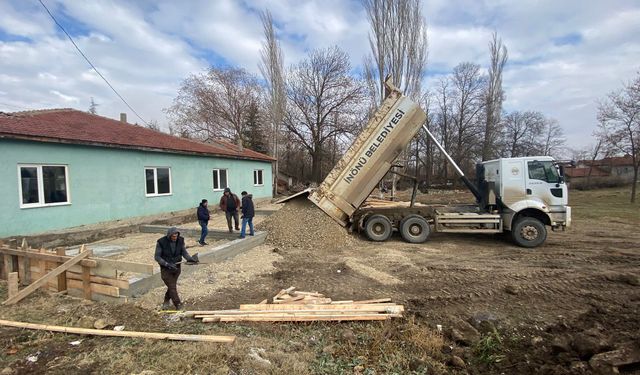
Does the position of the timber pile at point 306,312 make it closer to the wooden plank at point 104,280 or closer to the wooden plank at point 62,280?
the wooden plank at point 104,280

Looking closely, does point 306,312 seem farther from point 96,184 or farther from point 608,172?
point 608,172

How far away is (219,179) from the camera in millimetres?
17812

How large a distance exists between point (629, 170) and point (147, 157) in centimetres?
5891

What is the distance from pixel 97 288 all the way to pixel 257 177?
16.4 metres

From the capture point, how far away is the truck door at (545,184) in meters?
9.52

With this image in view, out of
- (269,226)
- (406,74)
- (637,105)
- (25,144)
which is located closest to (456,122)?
(406,74)

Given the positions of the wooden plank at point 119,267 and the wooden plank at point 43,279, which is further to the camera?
the wooden plank at point 43,279

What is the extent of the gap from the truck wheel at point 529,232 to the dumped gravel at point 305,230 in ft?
16.5

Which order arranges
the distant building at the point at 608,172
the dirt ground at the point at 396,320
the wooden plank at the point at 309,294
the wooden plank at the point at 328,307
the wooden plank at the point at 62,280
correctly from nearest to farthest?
the dirt ground at the point at 396,320 → the wooden plank at the point at 328,307 → the wooden plank at the point at 309,294 → the wooden plank at the point at 62,280 → the distant building at the point at 608,172

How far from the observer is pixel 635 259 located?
818 cm

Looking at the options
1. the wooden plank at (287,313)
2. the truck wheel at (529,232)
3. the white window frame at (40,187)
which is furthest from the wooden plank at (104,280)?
the truck wheel at (529,232)

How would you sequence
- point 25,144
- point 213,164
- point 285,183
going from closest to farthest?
point 25,144 → point 213,164 → point 285,183

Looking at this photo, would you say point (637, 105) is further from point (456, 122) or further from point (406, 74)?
point (456, 122)

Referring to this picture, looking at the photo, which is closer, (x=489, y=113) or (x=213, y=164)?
(x=213, y=164)
